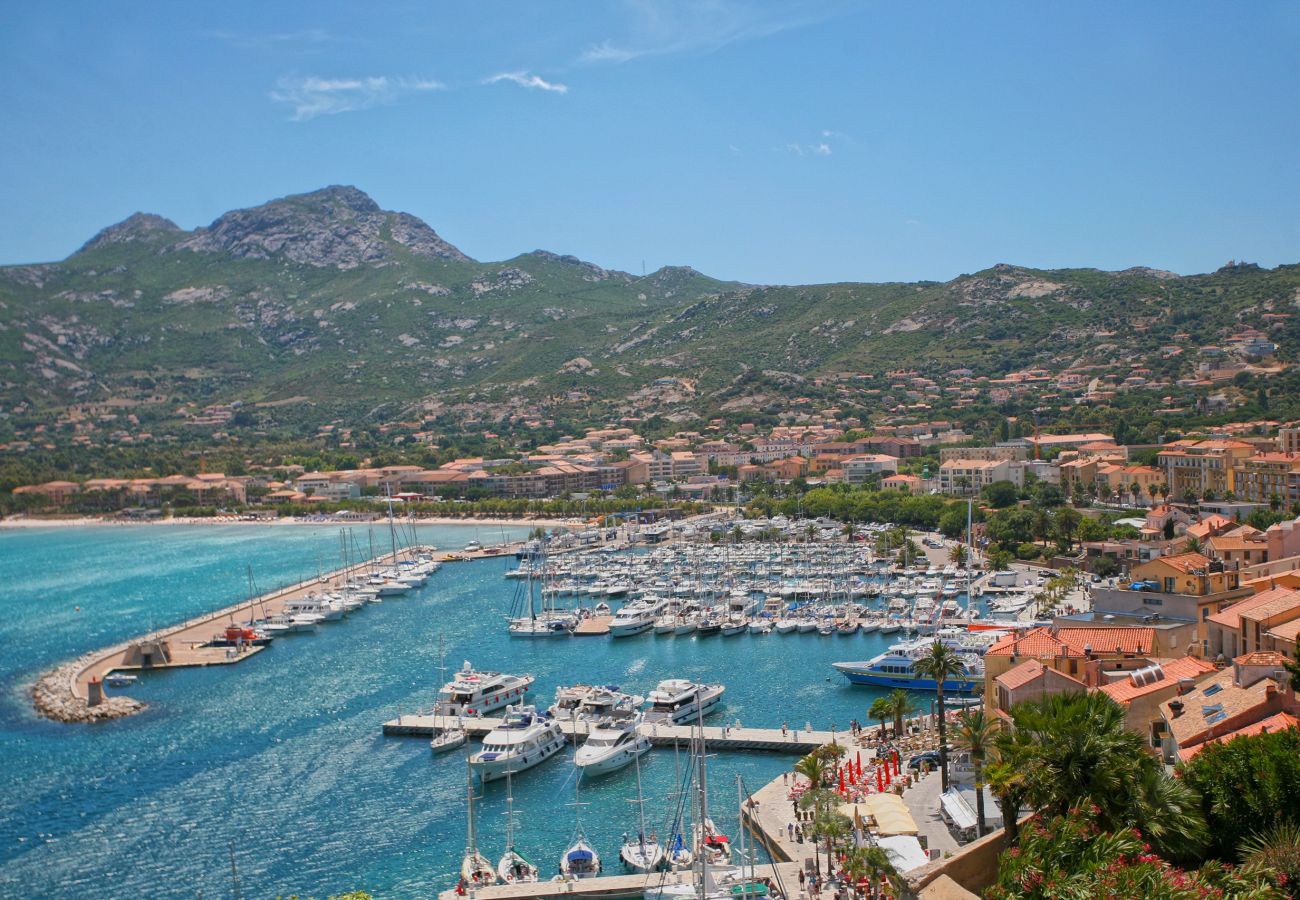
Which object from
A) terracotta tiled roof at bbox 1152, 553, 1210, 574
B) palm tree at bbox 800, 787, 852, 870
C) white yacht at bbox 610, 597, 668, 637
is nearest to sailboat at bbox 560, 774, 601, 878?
palm tree at bbox 800, 787, 852, 870

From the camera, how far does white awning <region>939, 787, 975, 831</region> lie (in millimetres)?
22916

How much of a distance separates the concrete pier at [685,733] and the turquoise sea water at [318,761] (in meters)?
0.63

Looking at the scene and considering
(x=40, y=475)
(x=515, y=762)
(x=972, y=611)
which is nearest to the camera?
(x=515, y=762)

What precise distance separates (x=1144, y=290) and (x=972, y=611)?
404ft

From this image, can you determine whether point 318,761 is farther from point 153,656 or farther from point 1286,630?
point 1286,630

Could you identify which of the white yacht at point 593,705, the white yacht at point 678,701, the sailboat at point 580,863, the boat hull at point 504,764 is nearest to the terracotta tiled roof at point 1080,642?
the sailboat at point 580,863

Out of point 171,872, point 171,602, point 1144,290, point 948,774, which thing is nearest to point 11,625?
point 171,602

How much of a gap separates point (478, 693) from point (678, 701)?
7.44 m

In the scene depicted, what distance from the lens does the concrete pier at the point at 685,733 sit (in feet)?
108

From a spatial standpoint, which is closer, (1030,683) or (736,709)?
(1030,683)

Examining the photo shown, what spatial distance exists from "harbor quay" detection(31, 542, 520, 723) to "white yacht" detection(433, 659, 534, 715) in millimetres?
12148

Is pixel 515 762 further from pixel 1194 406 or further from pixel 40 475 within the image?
pixel 40 475

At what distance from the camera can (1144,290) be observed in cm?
15625

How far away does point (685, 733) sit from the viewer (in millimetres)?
34781
